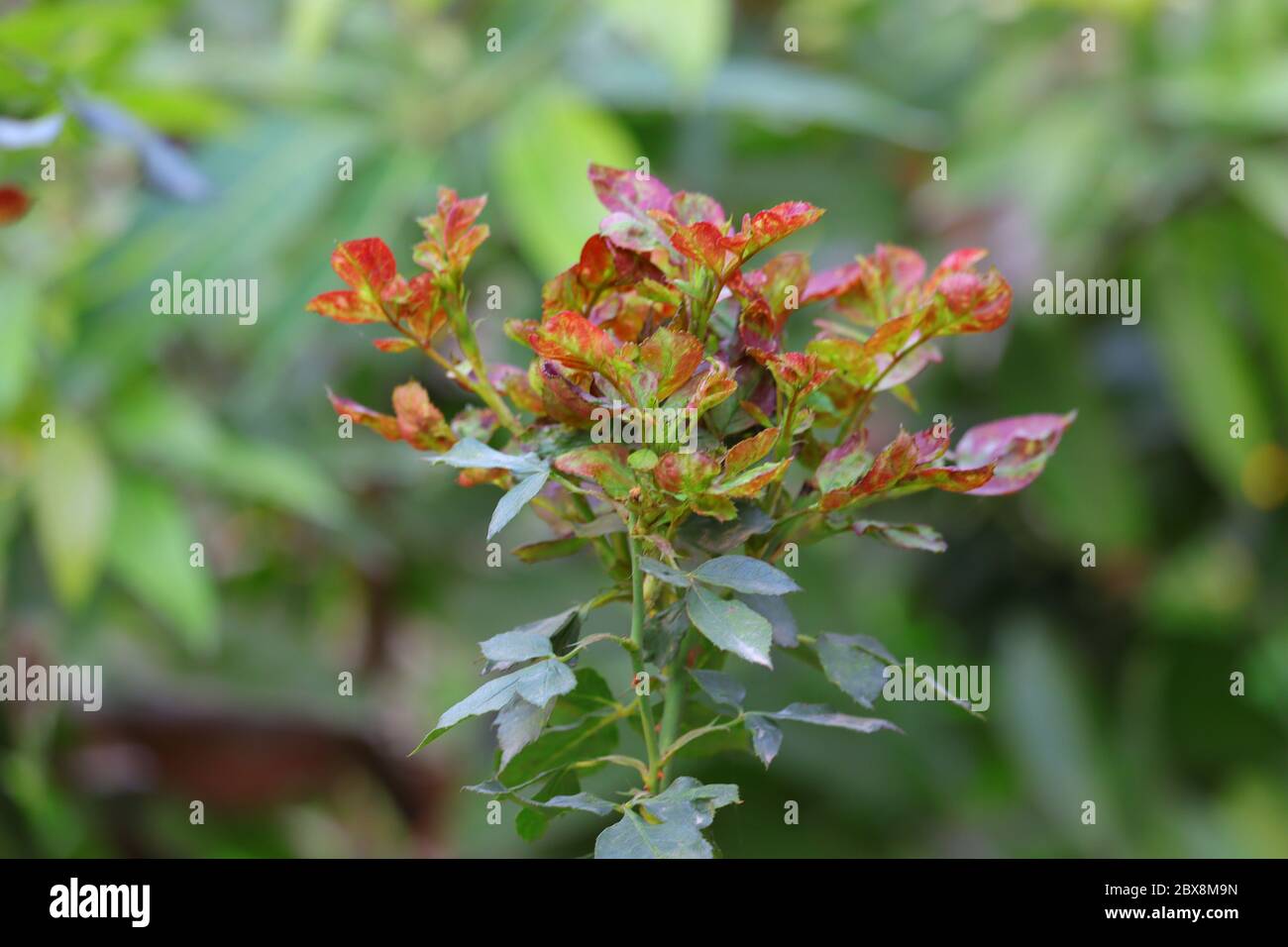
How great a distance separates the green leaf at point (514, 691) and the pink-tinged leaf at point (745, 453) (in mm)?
74

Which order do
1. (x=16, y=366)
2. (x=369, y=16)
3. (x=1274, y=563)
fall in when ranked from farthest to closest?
(x=1274, y=563), (x=369, y=16), (x=16, y=366)

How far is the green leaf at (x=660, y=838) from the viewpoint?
0.36 metres

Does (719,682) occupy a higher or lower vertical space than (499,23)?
lower

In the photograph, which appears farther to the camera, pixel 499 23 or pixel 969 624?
pixel 969 624

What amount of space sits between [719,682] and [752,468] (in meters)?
0.07

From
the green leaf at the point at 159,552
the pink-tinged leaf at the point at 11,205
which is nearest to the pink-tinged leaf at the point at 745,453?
the pink-tinged leaf at the point at 11,205

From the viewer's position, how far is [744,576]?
38 cm

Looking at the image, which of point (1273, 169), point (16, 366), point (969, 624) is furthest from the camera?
point (969, 624)

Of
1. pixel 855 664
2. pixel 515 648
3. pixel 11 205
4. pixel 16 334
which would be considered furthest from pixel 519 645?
pixel 16 334

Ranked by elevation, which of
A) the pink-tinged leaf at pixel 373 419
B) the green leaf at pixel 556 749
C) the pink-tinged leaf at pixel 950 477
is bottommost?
the green leaf at pixel 556 749

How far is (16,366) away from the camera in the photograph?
97cm

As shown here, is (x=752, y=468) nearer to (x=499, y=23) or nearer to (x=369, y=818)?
(x=499, y=23)

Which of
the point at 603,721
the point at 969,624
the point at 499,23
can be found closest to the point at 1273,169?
the point at 969,624

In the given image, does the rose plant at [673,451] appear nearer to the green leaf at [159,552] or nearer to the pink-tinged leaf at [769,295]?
the pink-tinged leaf at [769,295]
